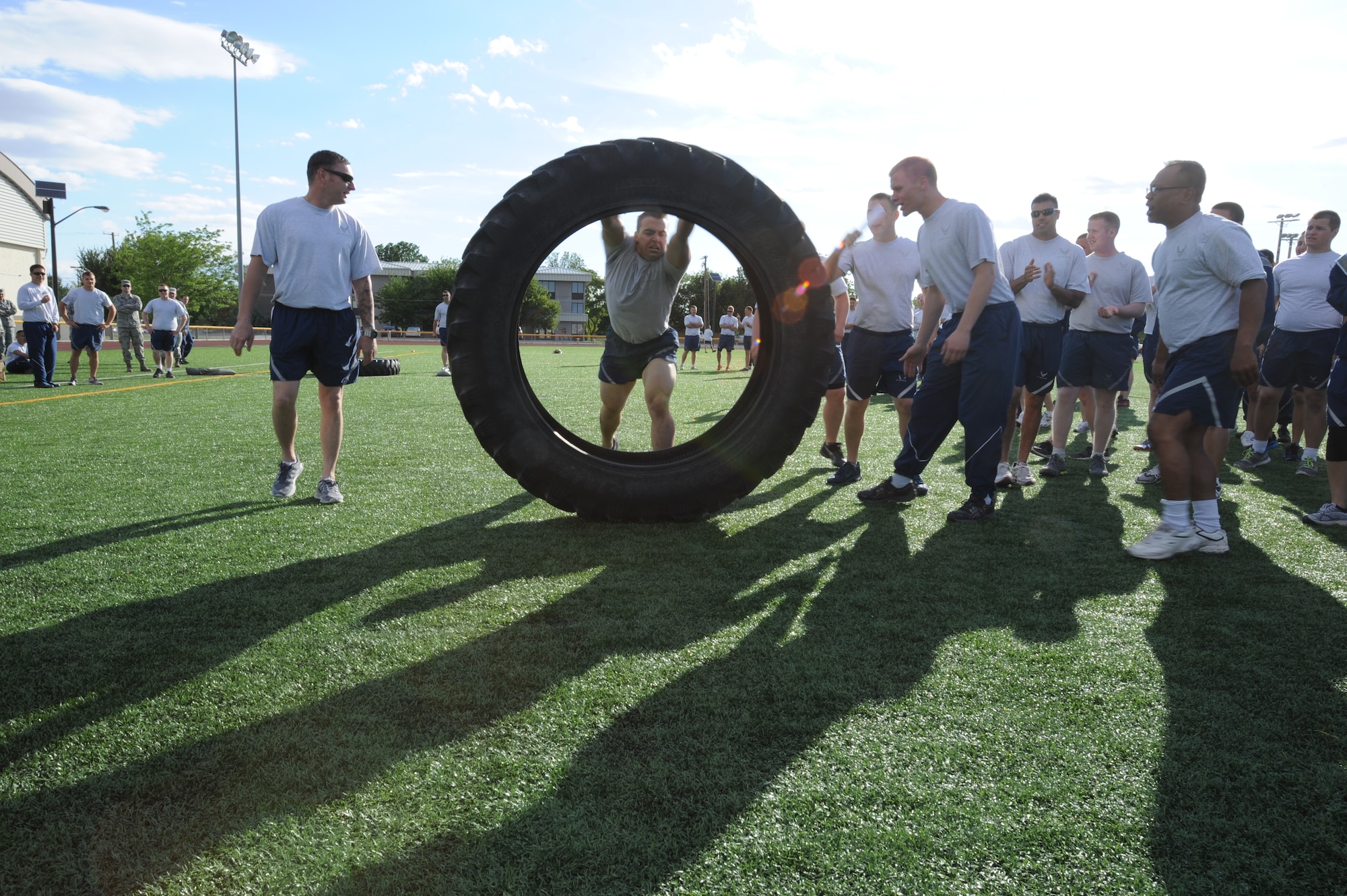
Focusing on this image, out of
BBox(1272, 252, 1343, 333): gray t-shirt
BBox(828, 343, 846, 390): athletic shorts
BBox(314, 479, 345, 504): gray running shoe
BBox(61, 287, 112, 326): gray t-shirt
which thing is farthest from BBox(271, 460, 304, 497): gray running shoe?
BBox(61, 287, 112, 326): gray t-shirt

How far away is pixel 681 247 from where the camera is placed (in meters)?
4.30

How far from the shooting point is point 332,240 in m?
4.61

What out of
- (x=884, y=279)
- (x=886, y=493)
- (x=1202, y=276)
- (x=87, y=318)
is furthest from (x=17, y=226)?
(x=1202, y=276)

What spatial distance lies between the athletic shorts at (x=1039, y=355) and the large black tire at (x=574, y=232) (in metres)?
2.58

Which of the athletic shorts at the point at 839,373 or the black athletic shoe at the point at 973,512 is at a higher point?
the athletic shorts at the point at 839,373

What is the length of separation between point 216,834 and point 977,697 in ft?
6.44

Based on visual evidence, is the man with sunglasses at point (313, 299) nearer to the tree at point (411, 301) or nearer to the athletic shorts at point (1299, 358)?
the athletic shorts at point (1299, 358)

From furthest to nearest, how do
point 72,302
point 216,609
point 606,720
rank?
point 72,302, point 216,609, point 606,720

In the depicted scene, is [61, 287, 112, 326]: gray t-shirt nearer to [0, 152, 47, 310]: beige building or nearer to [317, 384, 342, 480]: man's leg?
[317, 384, 342, 480]: man's leg

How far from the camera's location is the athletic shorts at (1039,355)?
5824 mm

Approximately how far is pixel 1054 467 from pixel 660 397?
11.3 ft

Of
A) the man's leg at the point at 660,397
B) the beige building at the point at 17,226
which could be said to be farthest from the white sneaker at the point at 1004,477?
the beige building at the point at 17,226

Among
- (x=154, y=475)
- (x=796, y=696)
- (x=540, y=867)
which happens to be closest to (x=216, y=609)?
(x=540, y=867)

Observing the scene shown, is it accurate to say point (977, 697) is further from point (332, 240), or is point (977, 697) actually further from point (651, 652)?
point (332, 240)
